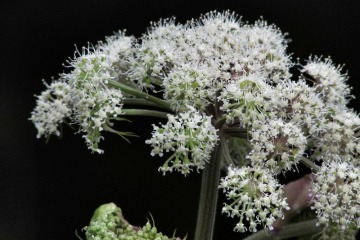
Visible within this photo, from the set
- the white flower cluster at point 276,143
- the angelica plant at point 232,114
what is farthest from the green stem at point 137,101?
the white flower cluster at point 276,143

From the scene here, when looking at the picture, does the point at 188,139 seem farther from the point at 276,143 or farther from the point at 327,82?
the point at 327,82

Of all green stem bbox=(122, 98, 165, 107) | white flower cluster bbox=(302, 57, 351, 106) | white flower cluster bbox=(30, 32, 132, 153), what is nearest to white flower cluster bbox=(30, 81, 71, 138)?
white flower cluster bbox=(30, 32, 132, 153)

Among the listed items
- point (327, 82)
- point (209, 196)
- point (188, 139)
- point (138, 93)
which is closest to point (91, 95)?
point (138, 93)

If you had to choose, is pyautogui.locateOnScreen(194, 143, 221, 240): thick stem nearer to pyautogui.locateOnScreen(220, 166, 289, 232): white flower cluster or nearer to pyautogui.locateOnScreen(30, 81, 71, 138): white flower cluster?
pyautogui.locateOnScreen(220, 166, 289, 232): white flower cluster

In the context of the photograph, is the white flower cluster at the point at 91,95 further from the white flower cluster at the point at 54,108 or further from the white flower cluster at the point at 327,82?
the white flower cluster at the point at 327,82

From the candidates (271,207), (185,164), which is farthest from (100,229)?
(271,207)

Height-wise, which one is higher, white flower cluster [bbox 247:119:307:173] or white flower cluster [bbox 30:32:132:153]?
white flower cluster [bbox 30:32:132:153]

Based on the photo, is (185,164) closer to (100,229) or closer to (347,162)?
(100,229)
